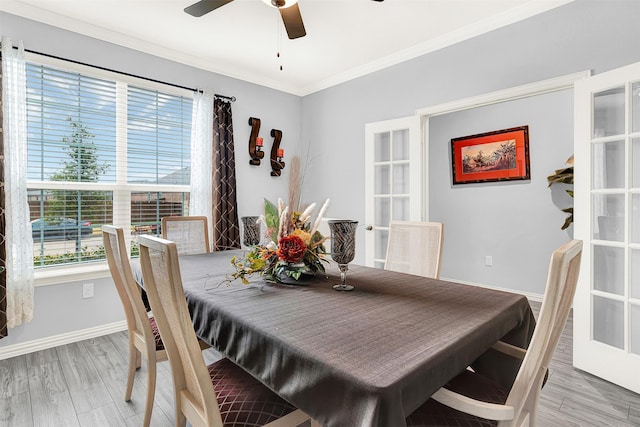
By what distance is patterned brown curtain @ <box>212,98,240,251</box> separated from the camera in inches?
143

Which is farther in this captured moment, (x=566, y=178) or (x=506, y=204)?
(x=506, y=204)

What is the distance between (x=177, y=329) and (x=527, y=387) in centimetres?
106

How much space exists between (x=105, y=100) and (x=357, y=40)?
2.35 meters

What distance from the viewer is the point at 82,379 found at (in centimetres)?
226

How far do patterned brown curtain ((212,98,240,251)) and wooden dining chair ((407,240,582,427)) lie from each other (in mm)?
2868

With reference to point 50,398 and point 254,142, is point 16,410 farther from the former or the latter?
point 254,142

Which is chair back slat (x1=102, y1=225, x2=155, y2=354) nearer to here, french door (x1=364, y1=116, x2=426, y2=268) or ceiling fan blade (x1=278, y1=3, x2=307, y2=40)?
ceiling fan blade (x1=278, y1=3, x2=307, y2=40)

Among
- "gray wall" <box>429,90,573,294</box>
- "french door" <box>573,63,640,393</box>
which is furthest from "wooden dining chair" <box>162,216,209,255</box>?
"gray wall" <box>429,90,573,294</box>

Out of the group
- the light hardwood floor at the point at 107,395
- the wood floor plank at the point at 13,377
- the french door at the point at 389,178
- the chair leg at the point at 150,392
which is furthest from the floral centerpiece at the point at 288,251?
the french door at the point at 389,178

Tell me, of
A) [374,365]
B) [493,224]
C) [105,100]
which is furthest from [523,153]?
[105,100]

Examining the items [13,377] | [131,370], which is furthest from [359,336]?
[13,377]

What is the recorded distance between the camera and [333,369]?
0.81 metres

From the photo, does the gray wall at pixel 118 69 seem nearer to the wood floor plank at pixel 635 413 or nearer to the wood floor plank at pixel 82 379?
the wood floor plank at pixel 82 379

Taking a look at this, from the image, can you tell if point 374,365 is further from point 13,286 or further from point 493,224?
point 493,224
